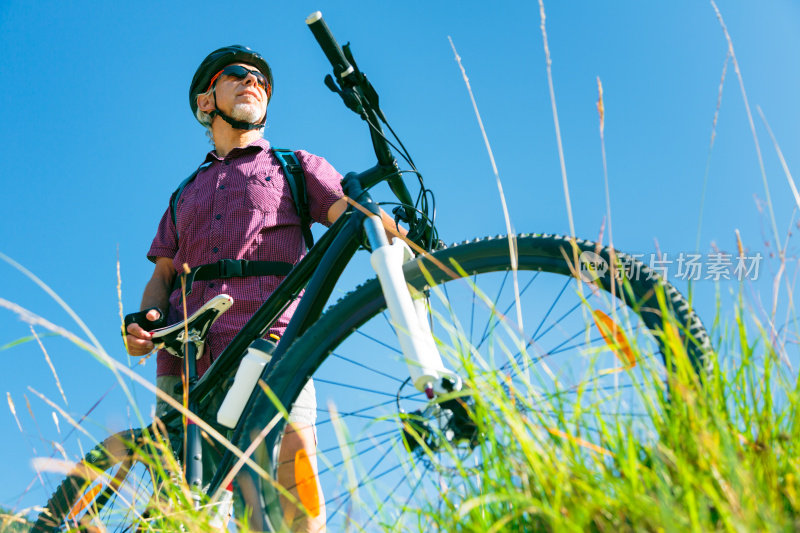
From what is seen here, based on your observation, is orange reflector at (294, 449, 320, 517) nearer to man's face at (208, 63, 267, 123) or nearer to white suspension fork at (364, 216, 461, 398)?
white suspension fork at (364, 216, 461, 398)

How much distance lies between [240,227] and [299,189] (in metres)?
0.31

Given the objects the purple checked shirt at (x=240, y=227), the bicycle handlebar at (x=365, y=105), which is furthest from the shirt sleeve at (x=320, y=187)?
the bicycle handlebar at (x=365, y=105)

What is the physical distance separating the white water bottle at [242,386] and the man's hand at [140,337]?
2.18 feet

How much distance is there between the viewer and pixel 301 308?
6.23 ft

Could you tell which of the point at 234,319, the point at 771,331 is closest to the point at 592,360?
the point at 771,331

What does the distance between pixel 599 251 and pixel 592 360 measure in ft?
1.22

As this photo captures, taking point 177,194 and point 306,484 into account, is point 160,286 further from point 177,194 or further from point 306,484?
point 306,484

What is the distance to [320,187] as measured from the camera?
109 inches

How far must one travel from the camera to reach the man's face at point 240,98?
3137 mm

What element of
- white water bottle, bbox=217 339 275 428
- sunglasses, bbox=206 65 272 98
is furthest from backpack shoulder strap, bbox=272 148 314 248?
white water bottle, bbox=217 339 275 428

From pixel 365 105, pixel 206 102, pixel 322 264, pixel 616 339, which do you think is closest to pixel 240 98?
pixel 206 102

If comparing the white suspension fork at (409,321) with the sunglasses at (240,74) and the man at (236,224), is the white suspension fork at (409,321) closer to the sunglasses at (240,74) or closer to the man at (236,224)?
the man at (236,224)

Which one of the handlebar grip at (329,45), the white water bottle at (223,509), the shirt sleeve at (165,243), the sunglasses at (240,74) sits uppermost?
the sunglasses at (240,74)

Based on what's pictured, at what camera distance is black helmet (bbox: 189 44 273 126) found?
3.38m
